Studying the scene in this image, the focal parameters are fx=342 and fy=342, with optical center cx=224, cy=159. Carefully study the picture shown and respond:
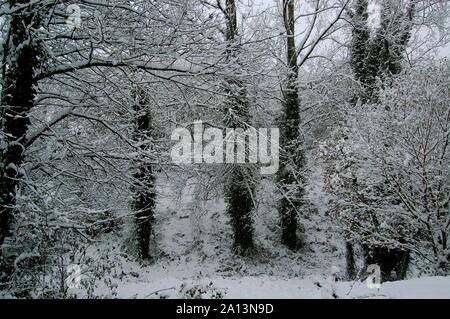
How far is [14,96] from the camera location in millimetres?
4730

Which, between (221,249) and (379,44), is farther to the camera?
→ (379,44)

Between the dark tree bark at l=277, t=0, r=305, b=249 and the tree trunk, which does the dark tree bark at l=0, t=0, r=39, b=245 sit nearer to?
the dark tree bark at l=277, t=0, r=305, b=249

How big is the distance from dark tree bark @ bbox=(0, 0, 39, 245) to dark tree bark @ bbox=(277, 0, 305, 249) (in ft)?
31.5

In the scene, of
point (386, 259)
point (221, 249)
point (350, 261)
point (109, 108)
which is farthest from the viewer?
point (221, 249)

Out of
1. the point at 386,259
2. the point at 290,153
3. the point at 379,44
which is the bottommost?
the point at 386,259

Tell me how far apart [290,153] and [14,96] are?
10525 mm

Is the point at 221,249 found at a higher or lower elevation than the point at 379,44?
lower

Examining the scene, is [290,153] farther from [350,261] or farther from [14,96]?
[14,96]

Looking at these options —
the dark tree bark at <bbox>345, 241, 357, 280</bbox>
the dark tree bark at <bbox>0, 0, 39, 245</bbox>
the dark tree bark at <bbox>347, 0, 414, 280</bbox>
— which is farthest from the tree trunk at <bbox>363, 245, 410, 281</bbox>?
the dark tree bark at <bbox>0, 0, 39, 245</bbox>

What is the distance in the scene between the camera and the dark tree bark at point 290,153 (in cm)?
1338

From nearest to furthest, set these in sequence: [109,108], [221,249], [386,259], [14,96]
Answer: [14,96] < [109,108] < [386,259] < [221,249]

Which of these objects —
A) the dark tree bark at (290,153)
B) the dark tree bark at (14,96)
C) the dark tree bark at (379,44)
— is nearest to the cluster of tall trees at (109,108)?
the dark tree bark at (14,96)

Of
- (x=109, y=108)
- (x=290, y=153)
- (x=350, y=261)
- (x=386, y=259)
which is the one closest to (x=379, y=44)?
(x=290, y=153)

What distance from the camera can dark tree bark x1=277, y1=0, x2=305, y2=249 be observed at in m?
13.4
